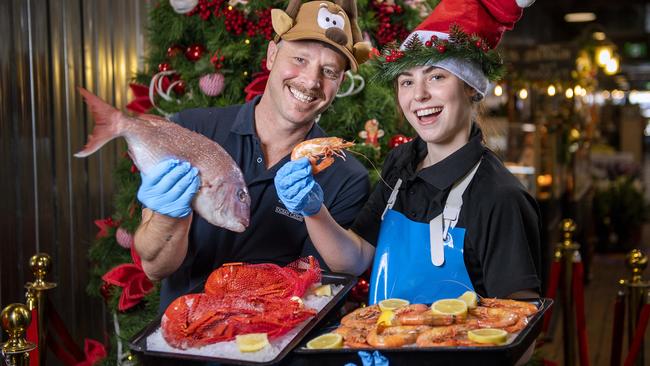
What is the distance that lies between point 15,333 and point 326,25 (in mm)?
1148

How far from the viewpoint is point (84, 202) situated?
3.91 meters

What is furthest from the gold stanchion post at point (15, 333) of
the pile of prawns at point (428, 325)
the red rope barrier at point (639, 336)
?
the red rope barrier at point (639, 336)

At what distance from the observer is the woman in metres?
1.83

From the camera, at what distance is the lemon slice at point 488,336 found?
56.5 inches

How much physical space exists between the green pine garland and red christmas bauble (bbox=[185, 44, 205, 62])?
4.09 ft

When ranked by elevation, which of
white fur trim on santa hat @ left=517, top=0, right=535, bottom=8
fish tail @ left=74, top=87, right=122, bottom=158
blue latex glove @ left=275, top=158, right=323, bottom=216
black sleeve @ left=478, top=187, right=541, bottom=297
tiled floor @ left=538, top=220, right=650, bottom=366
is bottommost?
tiled floor @ left=538, top=220, right=650, bottom=366

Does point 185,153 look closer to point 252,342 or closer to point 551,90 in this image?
point 252,342

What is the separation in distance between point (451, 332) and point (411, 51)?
31.5 inches

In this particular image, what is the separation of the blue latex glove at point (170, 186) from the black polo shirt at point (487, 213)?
0.60 meters

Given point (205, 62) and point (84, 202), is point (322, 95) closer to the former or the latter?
point (205, 62)

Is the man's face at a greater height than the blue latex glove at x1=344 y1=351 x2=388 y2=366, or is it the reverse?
the man's face

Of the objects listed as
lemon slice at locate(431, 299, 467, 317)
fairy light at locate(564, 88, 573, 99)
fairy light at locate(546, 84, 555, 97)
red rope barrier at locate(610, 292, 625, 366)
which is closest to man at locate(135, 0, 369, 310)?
lemon slice at locate(431, 299, 467, 317)

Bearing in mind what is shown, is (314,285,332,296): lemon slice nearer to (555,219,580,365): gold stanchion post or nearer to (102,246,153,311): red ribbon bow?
(102,246,153,311): red ribbon bow

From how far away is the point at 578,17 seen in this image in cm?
1515
